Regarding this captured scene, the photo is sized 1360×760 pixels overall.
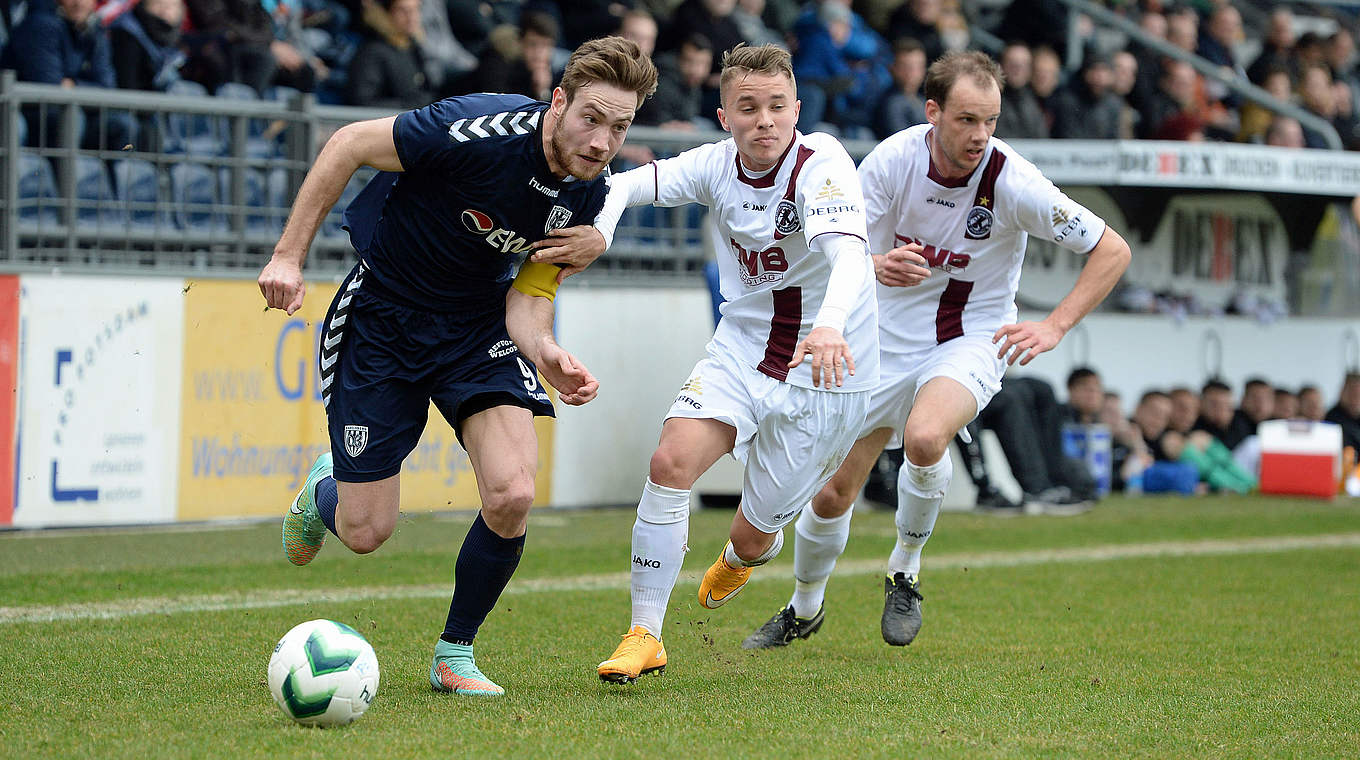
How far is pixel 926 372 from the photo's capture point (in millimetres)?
6551

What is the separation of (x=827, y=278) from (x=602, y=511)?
6456mm

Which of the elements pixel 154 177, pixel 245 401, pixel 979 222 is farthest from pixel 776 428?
pixel 154 177

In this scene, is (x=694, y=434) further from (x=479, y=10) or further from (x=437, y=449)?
(x=479, y=10)

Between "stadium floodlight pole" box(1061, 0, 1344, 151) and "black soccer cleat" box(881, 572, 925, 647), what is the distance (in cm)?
1255

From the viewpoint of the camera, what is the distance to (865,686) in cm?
562

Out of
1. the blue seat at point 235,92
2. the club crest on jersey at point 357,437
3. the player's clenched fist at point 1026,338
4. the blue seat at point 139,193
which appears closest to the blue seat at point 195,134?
the blue seat at point 139,193

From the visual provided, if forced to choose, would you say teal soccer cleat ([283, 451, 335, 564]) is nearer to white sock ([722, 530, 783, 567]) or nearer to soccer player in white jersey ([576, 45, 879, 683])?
soccer player in white jersey ([576, 45, 879, 683])

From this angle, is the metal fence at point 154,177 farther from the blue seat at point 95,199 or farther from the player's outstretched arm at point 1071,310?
the player's outstretched arm at point 1071,310

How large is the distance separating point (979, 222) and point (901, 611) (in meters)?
1.62

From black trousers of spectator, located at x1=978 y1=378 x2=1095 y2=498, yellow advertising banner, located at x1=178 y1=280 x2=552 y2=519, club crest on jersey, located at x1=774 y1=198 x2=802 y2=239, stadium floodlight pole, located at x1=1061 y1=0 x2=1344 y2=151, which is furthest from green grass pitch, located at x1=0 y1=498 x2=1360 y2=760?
stadium floodlight pole, located at x1=1061 y1=0 x2=1344 y2=151

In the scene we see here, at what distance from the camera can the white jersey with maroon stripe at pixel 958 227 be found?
6.37 metres

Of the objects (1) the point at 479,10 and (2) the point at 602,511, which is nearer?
(2) the point at 602,511

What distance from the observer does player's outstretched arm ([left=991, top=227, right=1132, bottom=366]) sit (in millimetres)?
6059

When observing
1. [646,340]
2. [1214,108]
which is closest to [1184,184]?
[1214,108]
